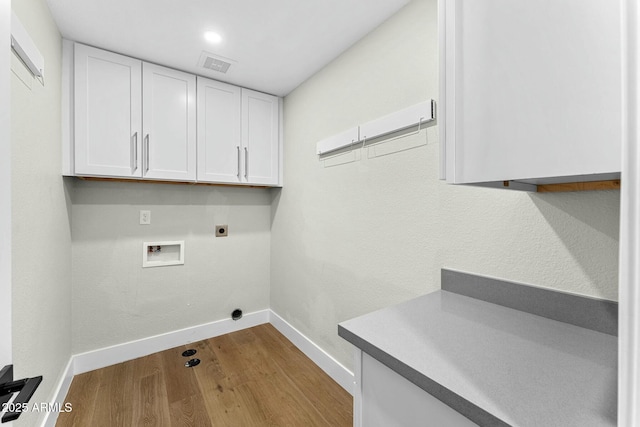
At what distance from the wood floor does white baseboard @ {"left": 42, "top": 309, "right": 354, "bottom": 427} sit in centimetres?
5

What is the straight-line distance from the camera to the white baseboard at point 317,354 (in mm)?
1897

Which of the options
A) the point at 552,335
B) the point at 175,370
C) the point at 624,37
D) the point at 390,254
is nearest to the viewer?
the point at 624,37

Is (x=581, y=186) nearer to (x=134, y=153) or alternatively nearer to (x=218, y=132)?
(x=218, y=132)

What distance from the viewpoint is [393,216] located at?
5.26 feet

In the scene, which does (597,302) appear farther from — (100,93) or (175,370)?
(100,93)

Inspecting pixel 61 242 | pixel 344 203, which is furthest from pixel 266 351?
pixel 61 242

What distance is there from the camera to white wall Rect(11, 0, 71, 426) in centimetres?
115

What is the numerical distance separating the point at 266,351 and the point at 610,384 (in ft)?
7.36

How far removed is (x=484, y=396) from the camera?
22.2 inches

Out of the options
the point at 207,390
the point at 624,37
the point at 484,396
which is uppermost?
the point at 624,37

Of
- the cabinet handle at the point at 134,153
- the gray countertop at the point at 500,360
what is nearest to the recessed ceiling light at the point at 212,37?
the cabinet handle at the point at 134,153

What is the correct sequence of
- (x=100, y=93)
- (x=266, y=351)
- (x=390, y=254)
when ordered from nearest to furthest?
1. (x=390, y=254)
2. (x=100, y=93)
3. (x=266, y=351)

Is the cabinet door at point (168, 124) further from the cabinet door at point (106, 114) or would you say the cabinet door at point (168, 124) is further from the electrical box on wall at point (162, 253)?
the electrical box on wall at point (162, 253)

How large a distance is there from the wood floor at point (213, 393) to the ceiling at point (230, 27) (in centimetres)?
234
